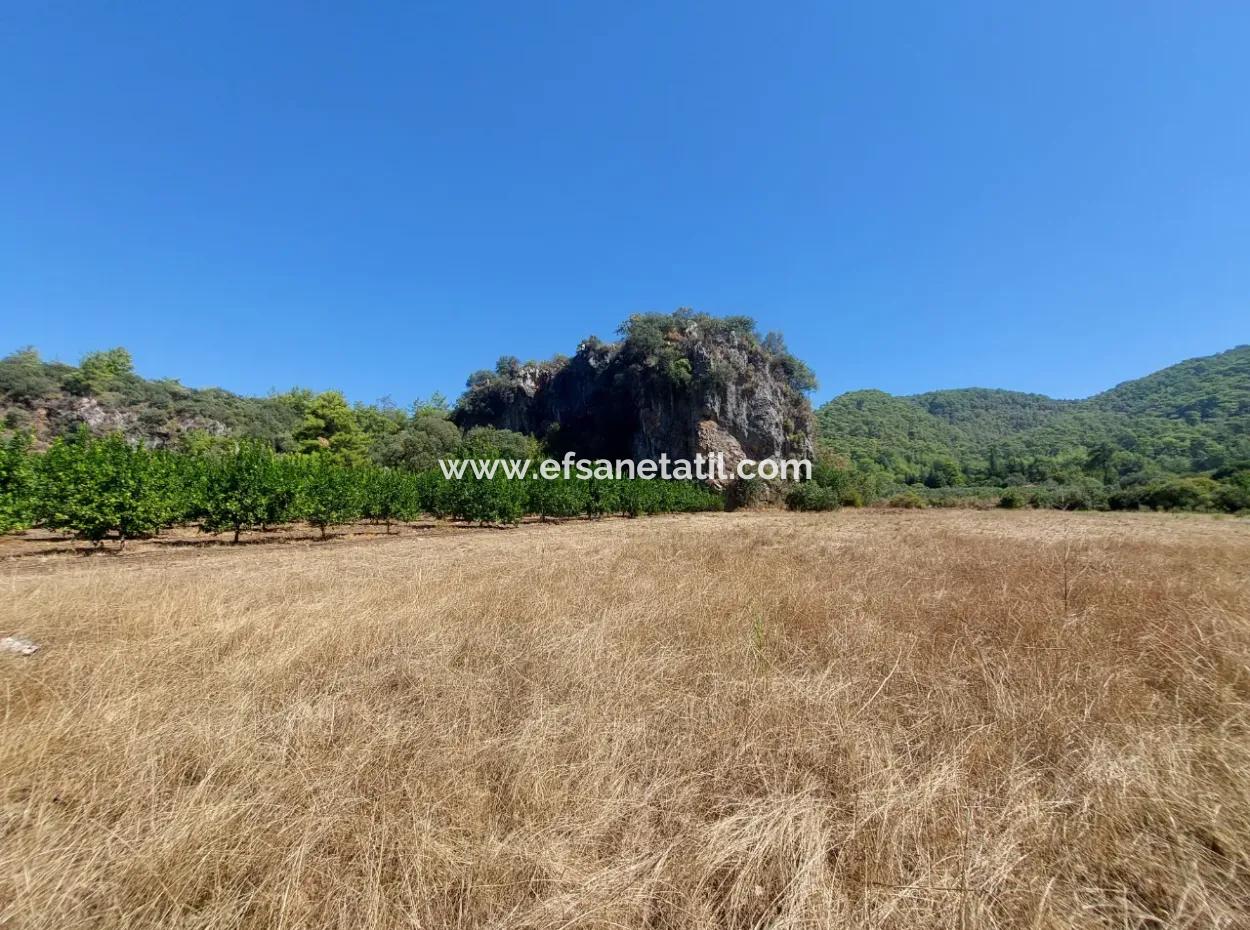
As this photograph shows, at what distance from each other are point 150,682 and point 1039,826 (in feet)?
14.2

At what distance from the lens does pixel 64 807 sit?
5.64 feet

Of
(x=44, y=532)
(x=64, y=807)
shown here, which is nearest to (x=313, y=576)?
(x=64, y=807)

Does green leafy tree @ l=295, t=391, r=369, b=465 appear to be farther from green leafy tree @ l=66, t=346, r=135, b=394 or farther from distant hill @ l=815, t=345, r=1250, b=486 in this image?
distant hill @ l=815, t=345, r=1250, b=486

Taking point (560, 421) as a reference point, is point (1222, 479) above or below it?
below

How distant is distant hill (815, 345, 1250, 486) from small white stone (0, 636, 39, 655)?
53669 mm

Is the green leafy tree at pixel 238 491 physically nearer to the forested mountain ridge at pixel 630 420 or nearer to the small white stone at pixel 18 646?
the forested mountain ridge at pixel 630 420

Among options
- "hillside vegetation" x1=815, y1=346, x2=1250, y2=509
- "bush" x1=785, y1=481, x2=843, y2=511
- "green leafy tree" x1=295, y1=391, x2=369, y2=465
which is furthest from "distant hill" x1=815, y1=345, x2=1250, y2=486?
"green leafy tree" x1=295, y1=391, x2=369, y2=465

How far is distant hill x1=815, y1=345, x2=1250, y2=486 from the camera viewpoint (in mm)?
48000

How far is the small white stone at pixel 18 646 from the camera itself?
3.07 meters

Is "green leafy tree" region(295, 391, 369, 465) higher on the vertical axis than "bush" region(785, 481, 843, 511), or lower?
higher

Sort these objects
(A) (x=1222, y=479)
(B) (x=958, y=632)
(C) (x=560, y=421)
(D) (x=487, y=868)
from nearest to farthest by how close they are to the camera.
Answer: (D) (x=487, y=868) → (B) (x=958, y=632) → (A) (x=1222, y=479) → (C) (x=560, y=421)

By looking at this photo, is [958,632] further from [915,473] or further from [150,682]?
[915,473]

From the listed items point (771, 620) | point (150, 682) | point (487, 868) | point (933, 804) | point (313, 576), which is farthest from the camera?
point (313, 576)

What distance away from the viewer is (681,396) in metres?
40.9
